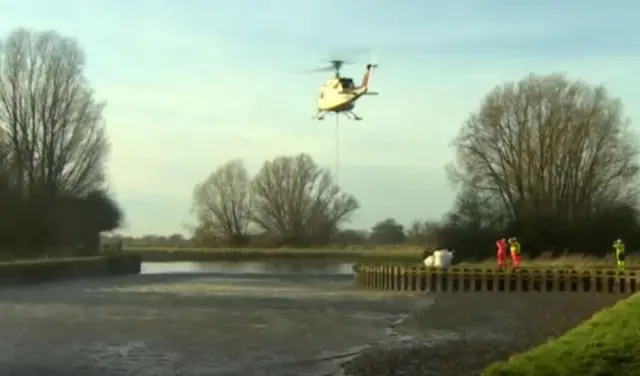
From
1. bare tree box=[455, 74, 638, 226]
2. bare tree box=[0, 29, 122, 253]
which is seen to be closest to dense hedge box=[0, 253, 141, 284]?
bare tree box=[0, 29, 122, 253]

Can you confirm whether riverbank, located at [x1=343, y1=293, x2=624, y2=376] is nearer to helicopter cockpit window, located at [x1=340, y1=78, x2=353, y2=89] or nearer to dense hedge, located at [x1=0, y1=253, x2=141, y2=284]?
helicopter cockpit window, located at [x1=340, y1=78, x2=353, y2=89]

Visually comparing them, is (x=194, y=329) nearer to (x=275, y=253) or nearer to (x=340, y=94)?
(x=340, y=94)

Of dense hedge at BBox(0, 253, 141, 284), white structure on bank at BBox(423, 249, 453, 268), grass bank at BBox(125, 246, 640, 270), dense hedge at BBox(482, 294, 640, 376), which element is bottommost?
dense hedge at BBox(482, 294, 640, 376)

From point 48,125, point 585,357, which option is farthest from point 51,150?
point 585,357

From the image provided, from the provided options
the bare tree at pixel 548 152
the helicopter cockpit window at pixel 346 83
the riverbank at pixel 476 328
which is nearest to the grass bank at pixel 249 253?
the bare tree at pixel 548 152

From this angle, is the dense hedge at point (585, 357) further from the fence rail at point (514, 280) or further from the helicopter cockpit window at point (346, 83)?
the helicopter cockpit window at point (346, 83)

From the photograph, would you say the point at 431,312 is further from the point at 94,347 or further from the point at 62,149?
the point at 62,149

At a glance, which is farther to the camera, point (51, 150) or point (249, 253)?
point (249, 253)
